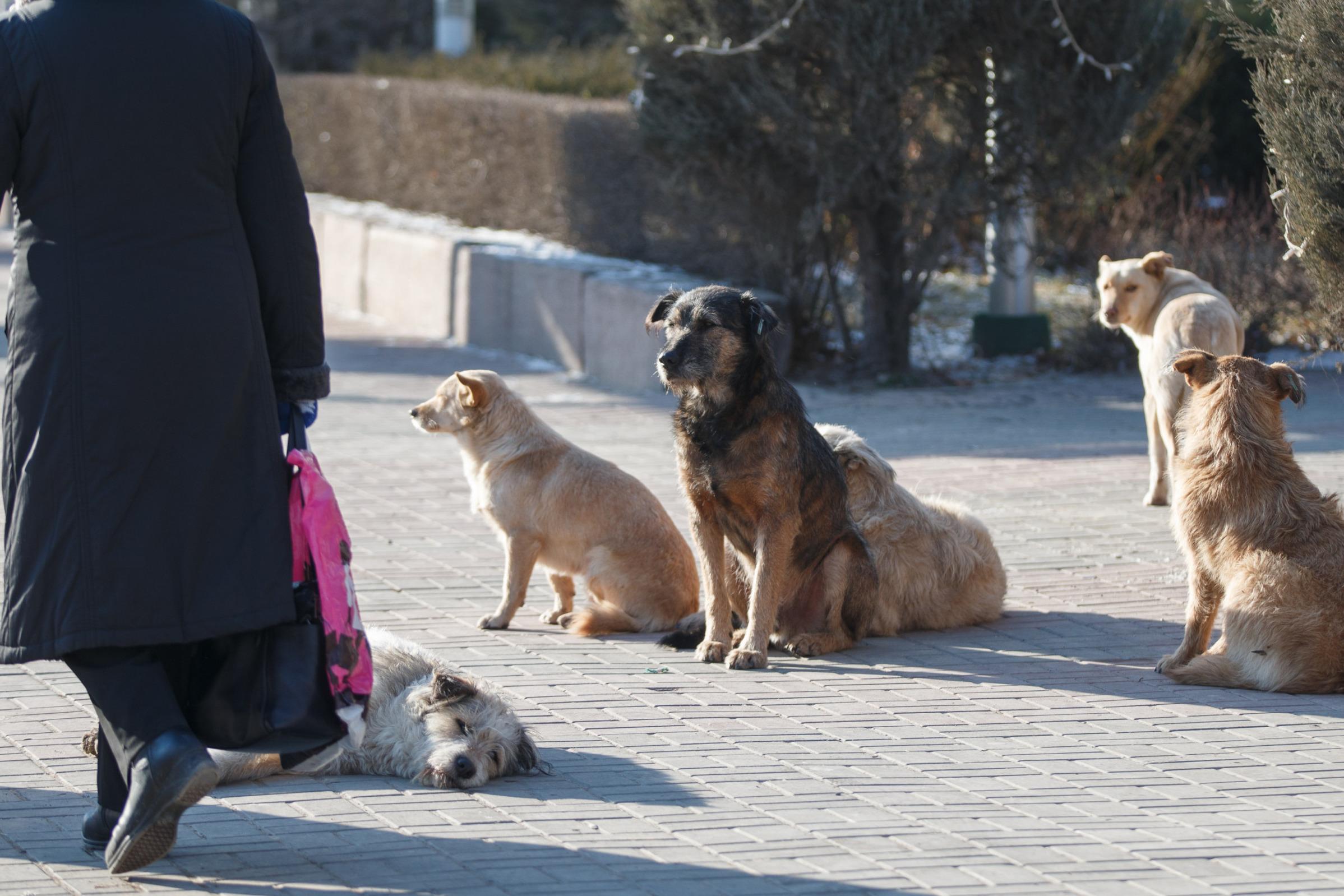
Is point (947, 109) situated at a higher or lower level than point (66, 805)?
higher

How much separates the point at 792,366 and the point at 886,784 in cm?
969

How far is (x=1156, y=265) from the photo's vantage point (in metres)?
9.54

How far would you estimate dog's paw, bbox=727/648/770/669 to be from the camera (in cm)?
645

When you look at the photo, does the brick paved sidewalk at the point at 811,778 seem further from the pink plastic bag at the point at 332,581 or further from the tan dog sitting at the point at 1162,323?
the tan dog sitting at the point at 1162,323

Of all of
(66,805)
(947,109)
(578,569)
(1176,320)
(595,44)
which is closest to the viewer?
(66,805)

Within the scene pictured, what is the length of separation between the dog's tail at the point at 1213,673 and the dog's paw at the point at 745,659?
167cm

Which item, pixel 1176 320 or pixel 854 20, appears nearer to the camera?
pixel 1176 320

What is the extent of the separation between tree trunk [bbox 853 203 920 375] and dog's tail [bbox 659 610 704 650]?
7.51 m

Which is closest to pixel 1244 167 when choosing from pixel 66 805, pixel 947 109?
pixel 947 109

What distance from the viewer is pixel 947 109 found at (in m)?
13.2

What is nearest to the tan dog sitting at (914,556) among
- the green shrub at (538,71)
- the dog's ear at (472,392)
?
the dog's ear at (472,392)

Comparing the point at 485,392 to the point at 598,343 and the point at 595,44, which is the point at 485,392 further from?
the point at 595,44

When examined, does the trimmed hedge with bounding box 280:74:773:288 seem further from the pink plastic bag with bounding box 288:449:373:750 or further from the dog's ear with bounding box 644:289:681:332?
the pink plastic bag with bounding box 288:449:373:750

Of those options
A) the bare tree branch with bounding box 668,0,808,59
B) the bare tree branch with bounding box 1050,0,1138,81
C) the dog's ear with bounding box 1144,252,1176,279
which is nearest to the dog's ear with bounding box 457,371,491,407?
the dog's ear with bounding box 1144,252,1176,279
